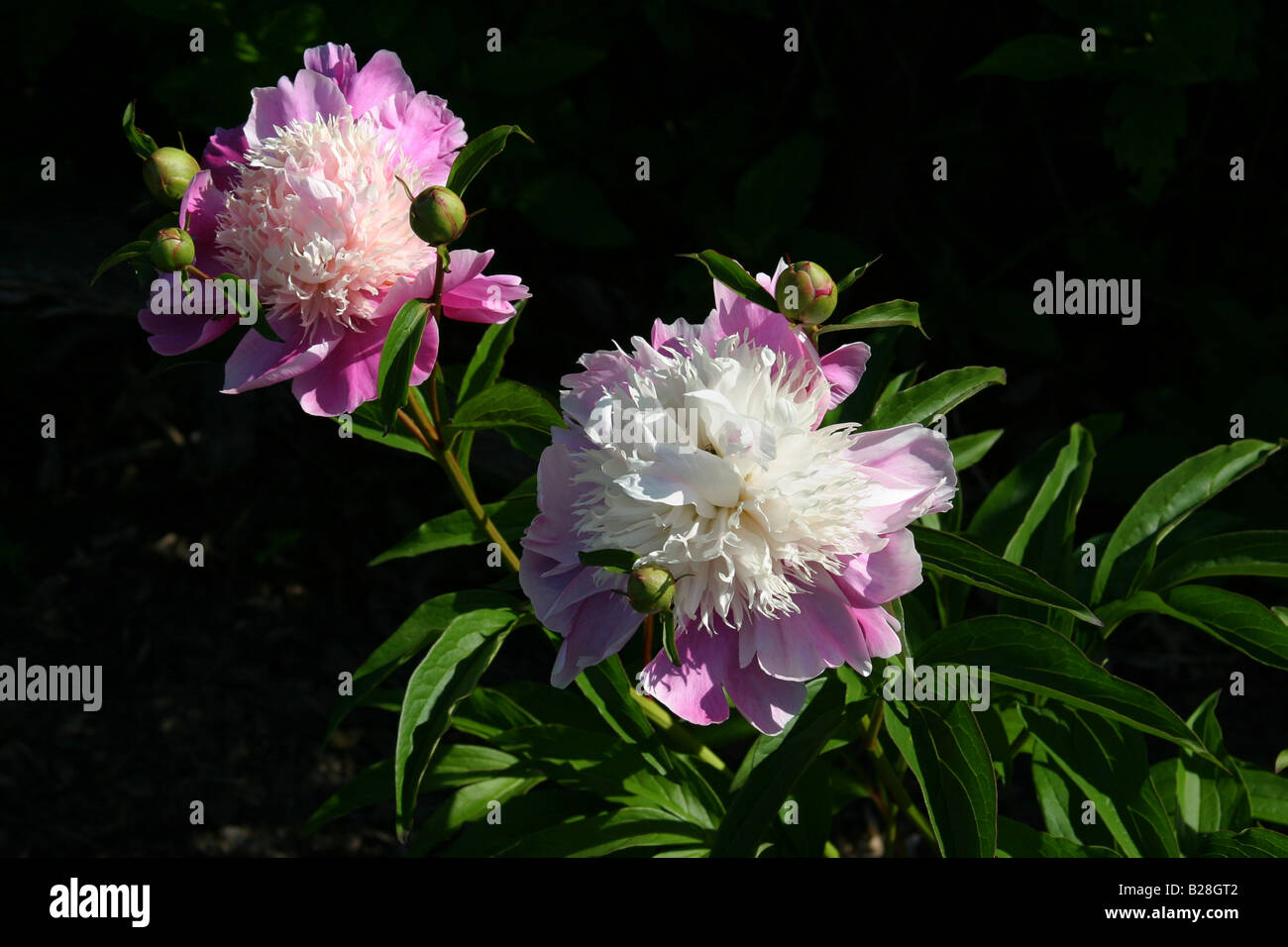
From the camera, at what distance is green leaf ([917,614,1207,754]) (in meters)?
1.33

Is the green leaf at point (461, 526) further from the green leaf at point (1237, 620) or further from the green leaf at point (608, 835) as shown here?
the green leaf at point (1237, 620)

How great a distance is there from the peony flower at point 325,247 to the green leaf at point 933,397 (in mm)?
521

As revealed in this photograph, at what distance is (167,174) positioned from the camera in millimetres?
1324

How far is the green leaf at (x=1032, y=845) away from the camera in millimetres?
1762

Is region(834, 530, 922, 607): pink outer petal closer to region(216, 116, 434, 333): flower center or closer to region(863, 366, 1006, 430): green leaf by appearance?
region(863, 366, 1006, 430): green leaf

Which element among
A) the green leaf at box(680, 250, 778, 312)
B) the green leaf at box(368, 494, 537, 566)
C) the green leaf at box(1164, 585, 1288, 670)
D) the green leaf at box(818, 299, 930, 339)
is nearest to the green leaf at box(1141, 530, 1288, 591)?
the green leaf at box(1164, 585, 1288, 670)

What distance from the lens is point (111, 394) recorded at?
11.2 feet

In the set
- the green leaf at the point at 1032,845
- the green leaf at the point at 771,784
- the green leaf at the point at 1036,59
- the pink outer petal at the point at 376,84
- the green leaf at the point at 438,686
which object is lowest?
the green leaf at the point at 1032,845

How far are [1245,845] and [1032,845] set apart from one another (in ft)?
0.96

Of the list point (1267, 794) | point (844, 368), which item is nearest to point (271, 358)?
point (844, 368)

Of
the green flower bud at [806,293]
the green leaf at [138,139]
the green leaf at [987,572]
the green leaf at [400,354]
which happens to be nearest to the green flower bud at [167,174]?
the green leaf at [138,139]
